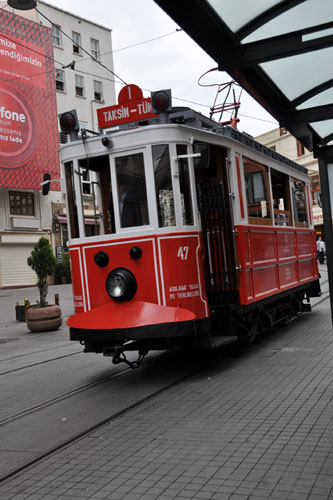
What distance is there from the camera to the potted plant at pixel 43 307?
1438 centimetres

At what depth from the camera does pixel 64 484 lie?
4281 mm

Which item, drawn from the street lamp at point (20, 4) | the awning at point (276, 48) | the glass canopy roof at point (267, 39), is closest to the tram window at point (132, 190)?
the awning at point (276, 48)

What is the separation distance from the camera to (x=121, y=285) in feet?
24.1

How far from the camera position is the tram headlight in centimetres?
733

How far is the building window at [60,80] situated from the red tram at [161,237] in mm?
30051

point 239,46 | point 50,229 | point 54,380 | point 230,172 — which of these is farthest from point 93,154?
point 50,229

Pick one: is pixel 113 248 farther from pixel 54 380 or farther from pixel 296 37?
pixel 296 37

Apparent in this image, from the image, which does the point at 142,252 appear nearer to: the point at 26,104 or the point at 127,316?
the point at 127,316

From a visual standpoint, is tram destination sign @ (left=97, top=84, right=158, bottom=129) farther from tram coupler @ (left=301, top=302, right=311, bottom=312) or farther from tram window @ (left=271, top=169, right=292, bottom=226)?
tram coupler @ (left=301, top=302, right=311, bottom=312)

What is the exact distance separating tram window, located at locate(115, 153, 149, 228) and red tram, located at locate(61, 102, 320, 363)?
1cm

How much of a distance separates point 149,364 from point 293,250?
443cm

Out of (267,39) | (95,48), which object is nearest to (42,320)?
(267,39)

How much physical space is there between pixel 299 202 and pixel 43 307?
22.4 ft

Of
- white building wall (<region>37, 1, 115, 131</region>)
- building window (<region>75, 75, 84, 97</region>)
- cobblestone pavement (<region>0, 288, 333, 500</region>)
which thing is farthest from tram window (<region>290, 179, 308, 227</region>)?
building window (<region>75, 75, 84, 97</region>)
